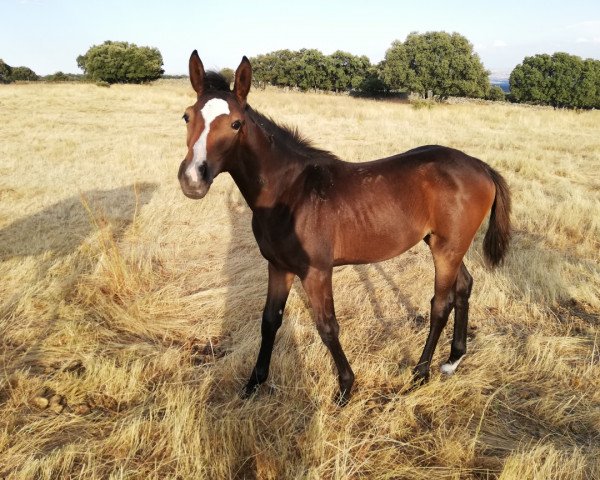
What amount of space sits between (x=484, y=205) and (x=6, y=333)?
13.2 ft

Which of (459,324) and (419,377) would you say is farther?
(459,324)

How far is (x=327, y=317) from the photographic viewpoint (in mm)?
2740

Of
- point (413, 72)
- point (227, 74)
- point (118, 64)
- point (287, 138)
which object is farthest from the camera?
point (118, 64)

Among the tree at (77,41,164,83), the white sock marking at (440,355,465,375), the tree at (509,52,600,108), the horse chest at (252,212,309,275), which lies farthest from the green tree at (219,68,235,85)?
the tree at (509,52,600,108)

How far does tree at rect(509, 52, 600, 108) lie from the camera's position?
159 feet

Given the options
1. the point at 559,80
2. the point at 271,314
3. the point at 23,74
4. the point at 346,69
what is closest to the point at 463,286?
the point at 271,314

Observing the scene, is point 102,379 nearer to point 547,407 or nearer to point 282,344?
point 282,344

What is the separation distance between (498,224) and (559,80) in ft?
191

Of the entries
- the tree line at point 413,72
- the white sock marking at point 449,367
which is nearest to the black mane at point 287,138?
the white sock marking at point 449,367

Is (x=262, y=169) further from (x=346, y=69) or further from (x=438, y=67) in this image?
(x=346, y=69)

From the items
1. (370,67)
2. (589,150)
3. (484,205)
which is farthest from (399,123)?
(370,67)

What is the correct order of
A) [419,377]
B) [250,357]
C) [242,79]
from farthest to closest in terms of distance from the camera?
[250,357] → [419,377] → [242,79]

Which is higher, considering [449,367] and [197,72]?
[197,72]

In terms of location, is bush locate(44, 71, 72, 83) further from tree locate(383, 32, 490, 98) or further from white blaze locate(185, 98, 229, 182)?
white blaze locate(185, 98, 229, 182)
